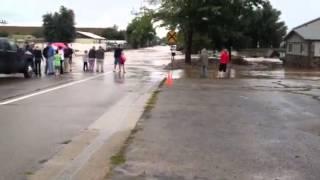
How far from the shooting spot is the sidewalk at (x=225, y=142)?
7.95m

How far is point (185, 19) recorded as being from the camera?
45.3 m

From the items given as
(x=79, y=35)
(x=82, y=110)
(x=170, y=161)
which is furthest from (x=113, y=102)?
(x=79, y=35)

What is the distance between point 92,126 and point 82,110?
2816 millimetres

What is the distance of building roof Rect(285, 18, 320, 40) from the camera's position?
5245 centimetres

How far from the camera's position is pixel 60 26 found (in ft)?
403

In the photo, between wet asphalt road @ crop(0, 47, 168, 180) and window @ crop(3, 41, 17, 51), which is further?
window @ crop(3, 41, 17, 51)

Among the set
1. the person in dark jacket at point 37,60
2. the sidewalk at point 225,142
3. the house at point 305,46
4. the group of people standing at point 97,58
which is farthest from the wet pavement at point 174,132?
the house at point 305,46

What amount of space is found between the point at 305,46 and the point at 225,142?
44.6 metres

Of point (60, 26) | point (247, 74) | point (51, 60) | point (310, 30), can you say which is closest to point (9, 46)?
point (51, 60)

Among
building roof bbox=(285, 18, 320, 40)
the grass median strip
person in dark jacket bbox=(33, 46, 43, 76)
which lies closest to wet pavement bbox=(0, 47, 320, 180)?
the grass median strip

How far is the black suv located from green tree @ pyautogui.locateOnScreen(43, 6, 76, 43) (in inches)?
3648

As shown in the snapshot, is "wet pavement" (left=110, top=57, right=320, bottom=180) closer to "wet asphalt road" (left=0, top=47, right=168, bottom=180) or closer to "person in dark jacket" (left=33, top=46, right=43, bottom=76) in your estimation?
"wet asphalt road" (left=0, top=47, right=168, bottom=180)

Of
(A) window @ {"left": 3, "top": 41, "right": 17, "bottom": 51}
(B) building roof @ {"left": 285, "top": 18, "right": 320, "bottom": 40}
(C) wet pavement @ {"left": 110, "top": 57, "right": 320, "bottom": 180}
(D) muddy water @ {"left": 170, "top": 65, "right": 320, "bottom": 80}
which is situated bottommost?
(D) muddy water @ {"left": 170, "top": 65, "right": 320, "bottom": 80}

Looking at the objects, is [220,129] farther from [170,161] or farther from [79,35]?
[79,35]
